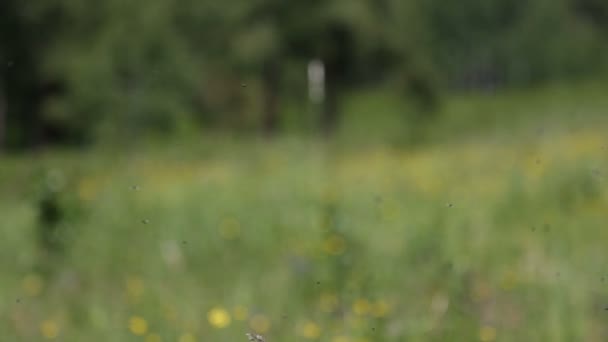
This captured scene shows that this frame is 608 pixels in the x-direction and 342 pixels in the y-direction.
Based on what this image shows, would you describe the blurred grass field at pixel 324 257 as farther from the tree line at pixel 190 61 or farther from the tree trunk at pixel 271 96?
the tree trunk at pixel 271 96

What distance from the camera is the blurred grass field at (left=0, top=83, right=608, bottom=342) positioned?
9.69 ft

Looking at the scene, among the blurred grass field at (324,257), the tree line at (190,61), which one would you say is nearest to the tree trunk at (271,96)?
the tree line at (190,61)

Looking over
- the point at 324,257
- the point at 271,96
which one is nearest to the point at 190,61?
the point at 271,96

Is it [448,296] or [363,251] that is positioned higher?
[448,296]

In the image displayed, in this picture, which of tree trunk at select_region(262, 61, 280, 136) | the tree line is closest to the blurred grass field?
the tree line

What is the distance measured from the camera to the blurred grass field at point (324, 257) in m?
2.95

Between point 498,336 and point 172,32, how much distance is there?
48.3 ft

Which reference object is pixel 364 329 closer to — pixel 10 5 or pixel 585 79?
pixel 10 5

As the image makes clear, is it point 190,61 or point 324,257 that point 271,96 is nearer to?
point 190,61

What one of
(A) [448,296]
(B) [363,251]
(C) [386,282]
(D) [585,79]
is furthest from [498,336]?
(D) [585,79]

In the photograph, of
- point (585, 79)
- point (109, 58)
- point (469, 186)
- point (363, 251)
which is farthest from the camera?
point (585, 79)

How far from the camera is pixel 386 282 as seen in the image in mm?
3529

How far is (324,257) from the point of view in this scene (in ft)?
11.7

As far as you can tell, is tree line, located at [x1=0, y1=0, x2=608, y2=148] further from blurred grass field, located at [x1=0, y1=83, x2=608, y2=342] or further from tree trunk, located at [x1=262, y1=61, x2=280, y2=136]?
blurred grass field, located at [x1=0, y1=83, x2=608, y2=342]
